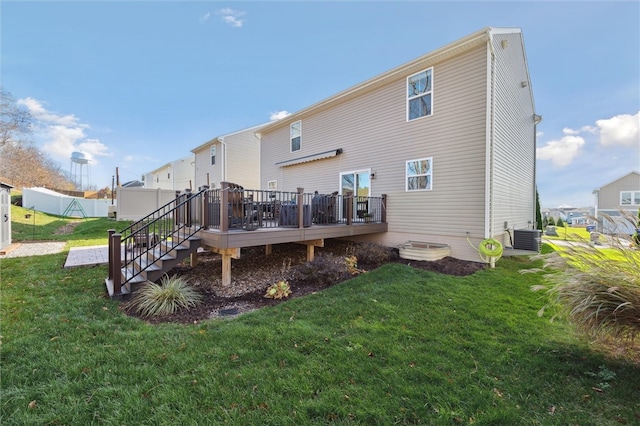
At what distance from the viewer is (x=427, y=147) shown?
8.05 metres

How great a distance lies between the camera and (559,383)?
2.40 meters

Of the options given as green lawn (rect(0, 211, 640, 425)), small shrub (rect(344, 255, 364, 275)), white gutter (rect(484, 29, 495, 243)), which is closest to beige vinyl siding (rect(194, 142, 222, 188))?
small shrub (rect(344, 255, 364, 275))

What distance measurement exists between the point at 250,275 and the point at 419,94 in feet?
23.4

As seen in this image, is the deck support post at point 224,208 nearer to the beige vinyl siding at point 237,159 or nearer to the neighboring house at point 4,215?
the neighboring house at point 4,215

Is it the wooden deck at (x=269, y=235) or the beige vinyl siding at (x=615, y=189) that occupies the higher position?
the beige vinyl siding at (x=615, y=189)

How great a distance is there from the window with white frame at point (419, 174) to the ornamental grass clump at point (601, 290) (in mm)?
5450

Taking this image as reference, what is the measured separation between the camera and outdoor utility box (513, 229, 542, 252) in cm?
807

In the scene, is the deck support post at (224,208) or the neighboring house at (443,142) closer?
the deck support post at (224,208)

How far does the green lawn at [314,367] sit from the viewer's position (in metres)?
2.03

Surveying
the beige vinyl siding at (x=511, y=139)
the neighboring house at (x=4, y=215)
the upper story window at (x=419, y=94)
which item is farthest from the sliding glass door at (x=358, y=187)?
the neighboring house at (x=4, y=215)

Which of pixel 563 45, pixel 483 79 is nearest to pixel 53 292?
pixel 483 79

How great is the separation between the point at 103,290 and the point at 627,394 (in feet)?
23.0

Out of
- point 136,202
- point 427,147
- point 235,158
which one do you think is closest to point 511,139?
point 427,147

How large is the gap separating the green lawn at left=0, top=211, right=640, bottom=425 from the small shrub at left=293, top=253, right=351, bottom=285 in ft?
4.16
